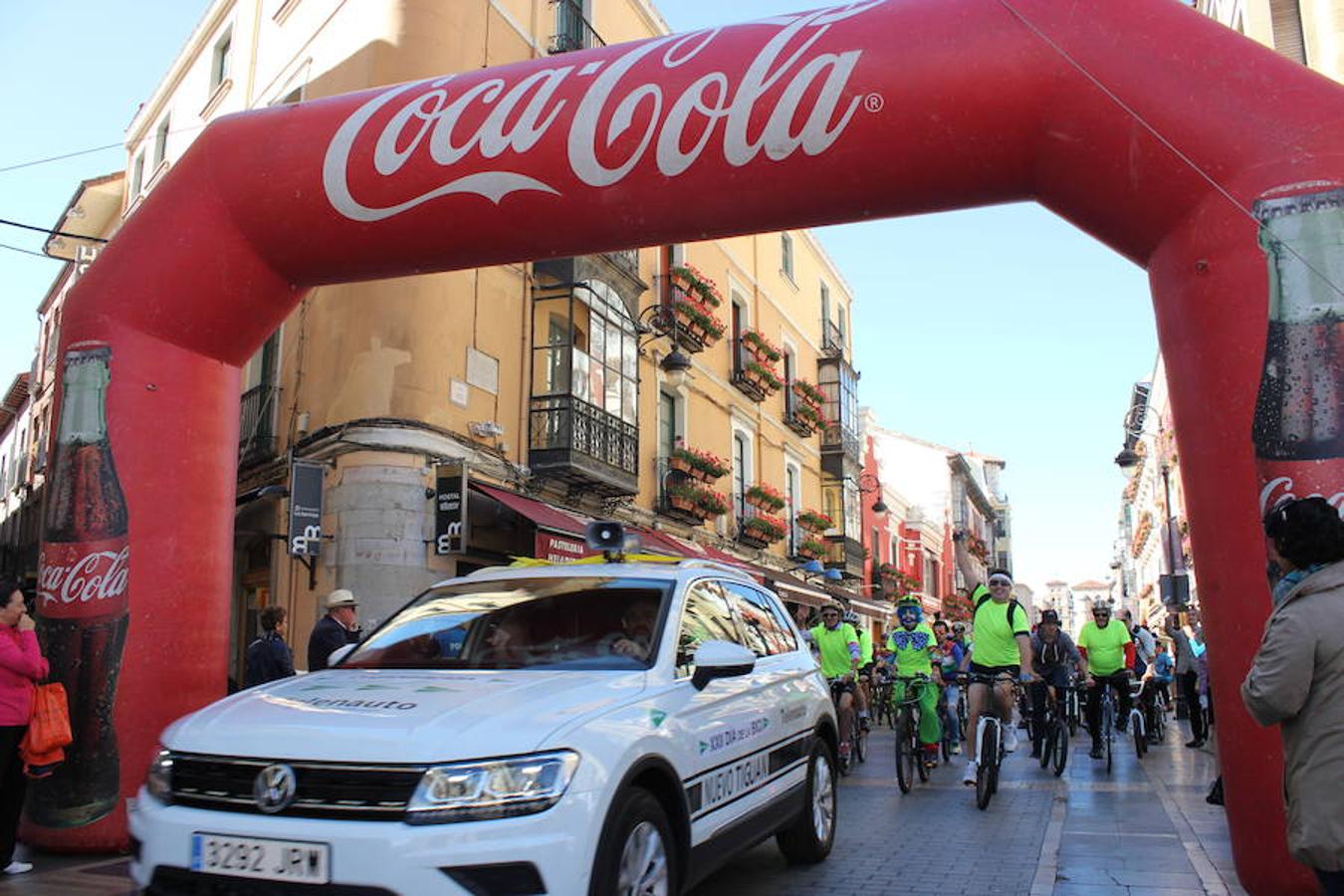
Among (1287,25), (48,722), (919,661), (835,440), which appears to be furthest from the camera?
(835,440)

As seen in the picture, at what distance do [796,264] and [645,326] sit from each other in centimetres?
1067

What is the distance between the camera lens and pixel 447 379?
45.6ft

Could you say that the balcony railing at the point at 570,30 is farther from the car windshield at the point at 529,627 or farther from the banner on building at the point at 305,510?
the car windshield at the point at 529,627

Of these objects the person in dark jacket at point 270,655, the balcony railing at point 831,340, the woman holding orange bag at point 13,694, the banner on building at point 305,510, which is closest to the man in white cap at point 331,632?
the person in dark jacket at point 270,655

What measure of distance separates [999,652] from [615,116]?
214 inches

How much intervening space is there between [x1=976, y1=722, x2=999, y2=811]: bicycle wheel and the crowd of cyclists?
9cm

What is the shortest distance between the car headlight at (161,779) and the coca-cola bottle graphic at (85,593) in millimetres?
3183

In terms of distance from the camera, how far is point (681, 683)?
4.73 meters

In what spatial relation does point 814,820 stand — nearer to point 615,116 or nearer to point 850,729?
point 615,116

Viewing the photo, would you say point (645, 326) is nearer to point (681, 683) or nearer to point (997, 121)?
point (997, 121)

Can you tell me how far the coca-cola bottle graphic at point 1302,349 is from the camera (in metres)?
5.06

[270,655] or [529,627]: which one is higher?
[529,627]

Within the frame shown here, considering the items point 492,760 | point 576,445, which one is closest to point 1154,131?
point 492,760

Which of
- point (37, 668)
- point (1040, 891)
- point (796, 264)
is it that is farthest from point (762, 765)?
point (796, 264)
